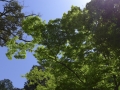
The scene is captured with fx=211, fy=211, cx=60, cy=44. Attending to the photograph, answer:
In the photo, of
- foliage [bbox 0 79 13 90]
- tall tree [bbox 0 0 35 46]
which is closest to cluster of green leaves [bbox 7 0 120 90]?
tall tree [bbox 0 0 35 46]

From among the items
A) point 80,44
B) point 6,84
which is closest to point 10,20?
point 80,44

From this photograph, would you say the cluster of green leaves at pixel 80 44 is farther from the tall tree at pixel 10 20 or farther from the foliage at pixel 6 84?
the foliage at pixel 6 84

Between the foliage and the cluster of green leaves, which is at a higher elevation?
the foliage

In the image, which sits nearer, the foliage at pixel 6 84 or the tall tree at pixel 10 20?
the tall tree at pixel 10 20

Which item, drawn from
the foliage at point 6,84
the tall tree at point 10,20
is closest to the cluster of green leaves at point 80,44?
the tall tree at point 10,20

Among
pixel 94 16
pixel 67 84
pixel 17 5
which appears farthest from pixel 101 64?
pixel 17 5

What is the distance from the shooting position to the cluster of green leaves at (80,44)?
391 inches

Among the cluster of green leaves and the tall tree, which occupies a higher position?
the tall tree

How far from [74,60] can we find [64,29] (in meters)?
1.56

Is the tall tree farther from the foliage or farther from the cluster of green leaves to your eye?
the foliage

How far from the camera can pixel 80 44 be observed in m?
10.2

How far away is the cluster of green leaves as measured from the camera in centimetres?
993

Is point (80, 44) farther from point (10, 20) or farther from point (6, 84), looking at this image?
point (6, 84)

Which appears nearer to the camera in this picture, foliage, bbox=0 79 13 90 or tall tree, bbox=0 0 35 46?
tall tree, bbox=0 0 35 46
